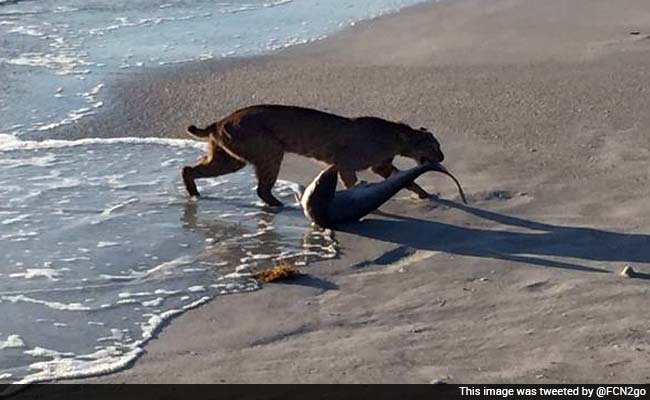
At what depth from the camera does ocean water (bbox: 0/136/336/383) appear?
273 inches

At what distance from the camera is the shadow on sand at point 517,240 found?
7.96 meters

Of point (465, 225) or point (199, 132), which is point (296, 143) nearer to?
point (199, 132)

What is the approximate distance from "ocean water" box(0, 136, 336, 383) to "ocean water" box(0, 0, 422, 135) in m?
1.39

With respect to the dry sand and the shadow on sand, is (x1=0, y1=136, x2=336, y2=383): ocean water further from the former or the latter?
the shadow on sand

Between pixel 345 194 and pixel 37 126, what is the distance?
12.1 ft

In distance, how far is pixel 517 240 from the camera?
838 cm

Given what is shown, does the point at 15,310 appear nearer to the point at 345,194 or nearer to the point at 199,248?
the point at 199,248

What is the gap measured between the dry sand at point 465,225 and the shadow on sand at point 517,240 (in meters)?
0.02

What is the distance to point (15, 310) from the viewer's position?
7.31 m

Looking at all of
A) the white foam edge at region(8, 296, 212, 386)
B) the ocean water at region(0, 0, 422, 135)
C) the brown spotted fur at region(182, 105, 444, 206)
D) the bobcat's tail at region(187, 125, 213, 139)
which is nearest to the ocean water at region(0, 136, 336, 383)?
the white foam edge at region(8, 296, 212, 386)

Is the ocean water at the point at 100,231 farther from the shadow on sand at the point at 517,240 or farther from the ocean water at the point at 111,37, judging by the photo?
the shadow on sand at the point at 517,240

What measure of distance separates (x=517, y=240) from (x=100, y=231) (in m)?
2.57

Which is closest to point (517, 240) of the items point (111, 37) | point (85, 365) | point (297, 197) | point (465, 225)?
point (465, 225)

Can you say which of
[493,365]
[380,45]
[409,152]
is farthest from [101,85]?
[493,365]
